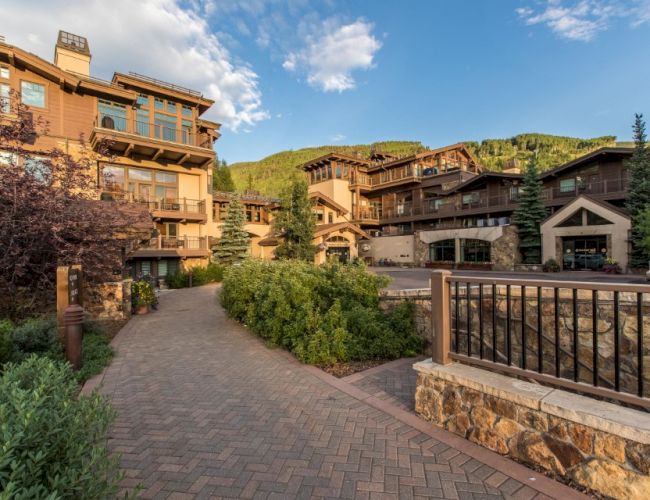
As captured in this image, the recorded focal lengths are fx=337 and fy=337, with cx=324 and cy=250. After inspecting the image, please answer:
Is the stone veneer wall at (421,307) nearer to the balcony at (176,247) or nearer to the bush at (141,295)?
the bush at (141,295)

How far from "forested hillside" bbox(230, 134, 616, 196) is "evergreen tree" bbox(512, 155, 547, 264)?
38.8 m

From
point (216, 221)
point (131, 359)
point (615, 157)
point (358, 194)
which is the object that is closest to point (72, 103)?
point (216, 221)

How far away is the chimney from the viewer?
754 inches

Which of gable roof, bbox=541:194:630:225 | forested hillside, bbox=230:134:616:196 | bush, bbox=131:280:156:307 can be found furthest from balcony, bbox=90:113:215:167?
forested hillside, bbox=230:134:616:196

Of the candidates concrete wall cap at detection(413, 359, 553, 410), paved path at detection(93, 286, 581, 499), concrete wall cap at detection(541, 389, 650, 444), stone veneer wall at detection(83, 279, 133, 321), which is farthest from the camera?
stone veneer wall at detection(83, 279, 133, 321)

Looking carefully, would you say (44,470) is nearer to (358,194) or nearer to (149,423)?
(149,423)

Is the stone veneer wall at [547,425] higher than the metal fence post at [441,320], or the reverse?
the metal fence post at [441,320]

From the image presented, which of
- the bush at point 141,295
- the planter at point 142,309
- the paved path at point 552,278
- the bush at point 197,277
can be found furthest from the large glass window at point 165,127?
the paved path at point 552,278

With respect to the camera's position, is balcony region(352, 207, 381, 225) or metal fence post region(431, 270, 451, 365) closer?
metal fence post region(431, 270, 451, 365)

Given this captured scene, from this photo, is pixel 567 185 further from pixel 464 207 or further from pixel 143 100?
pixel 143 100

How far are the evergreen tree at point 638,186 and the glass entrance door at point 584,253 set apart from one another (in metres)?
1.81

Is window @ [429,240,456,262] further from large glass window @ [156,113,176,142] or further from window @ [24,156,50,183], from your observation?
window @ [24,156,50,183]

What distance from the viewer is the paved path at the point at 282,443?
2.92 m

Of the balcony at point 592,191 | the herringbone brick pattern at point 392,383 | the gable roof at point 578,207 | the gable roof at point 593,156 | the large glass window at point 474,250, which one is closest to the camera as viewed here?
the herringbone brick pattern at point 392,383
